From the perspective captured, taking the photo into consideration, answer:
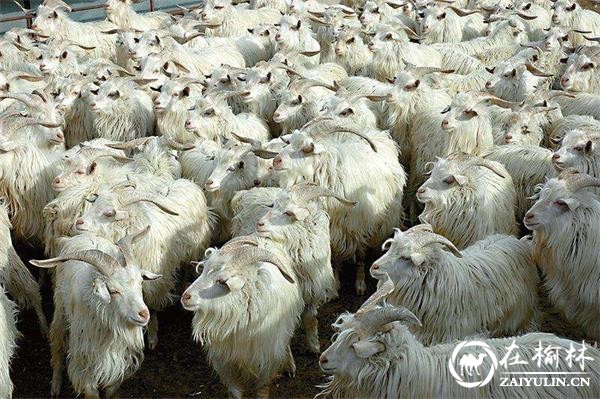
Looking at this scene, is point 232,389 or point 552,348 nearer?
point 552,348

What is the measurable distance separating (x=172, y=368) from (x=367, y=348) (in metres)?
2.72

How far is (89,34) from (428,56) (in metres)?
5.23

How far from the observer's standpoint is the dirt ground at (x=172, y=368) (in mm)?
6207

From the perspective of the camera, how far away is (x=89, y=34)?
38.6ft

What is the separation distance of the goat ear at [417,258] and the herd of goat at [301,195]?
0.01m

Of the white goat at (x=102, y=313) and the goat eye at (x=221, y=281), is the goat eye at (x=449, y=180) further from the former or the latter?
the white goat at (x=102, y=313)

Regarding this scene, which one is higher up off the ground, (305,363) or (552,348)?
(552,348)

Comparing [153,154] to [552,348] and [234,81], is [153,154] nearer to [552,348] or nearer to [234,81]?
[234,81]

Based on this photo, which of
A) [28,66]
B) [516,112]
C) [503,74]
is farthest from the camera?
[28,66]

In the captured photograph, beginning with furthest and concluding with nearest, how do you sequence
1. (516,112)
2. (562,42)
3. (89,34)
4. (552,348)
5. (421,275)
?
1. (89,34)
2. (562,42)
3. (516,112)
4. (421,275)
5. (552,348)

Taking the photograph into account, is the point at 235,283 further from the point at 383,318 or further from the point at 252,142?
the point at 252,142

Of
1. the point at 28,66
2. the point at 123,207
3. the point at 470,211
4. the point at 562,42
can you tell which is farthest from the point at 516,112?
the point at 28,66

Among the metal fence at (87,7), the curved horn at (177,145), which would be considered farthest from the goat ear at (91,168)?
the metal fence at (87,7)

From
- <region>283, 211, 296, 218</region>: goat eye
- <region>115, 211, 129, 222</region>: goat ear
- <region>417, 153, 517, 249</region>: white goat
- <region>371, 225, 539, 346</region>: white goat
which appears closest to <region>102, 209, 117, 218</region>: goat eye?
<region>115, 211, 129, 222</region>: goat ear
